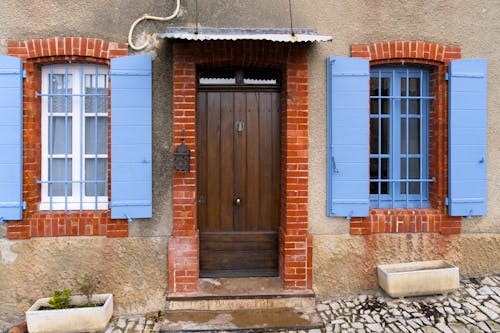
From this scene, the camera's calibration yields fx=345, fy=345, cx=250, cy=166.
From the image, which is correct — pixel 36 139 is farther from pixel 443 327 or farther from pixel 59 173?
pixel 443 327

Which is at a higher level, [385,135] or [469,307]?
[385,135]

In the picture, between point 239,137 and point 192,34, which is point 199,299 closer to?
point 239,137

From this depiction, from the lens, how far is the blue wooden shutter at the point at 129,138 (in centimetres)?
394

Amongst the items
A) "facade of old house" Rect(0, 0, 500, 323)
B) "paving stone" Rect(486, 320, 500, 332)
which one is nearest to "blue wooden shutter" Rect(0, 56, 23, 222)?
"facade of old house" Rect(0, 0, 500, 323)

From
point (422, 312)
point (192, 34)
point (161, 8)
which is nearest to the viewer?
point (192, 34)

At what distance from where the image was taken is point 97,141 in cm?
419

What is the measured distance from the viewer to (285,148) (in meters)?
4.12

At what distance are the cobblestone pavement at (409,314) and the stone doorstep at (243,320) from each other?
0.42 feet

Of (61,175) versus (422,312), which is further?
(61,175)

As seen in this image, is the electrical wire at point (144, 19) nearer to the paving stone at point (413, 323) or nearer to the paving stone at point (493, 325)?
the paving stone at point (413, 323)

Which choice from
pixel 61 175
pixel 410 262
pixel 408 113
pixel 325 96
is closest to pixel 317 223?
pixel 410 262

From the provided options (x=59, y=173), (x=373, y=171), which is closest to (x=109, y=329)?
(x=59, y=173)

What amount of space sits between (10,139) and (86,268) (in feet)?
5.52

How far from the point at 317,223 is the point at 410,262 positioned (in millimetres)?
1252
